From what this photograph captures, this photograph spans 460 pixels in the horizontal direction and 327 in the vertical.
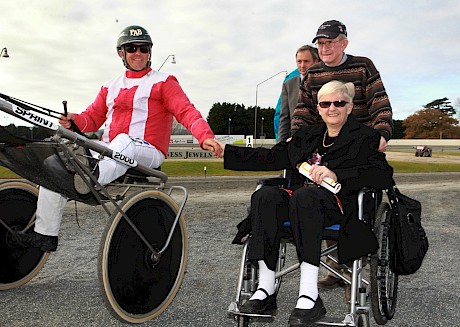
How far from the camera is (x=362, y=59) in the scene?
4.04m

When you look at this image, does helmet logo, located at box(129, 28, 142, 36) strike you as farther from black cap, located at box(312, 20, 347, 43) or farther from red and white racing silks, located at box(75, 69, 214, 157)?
black cap, located at box(312, 20, 347, 43)

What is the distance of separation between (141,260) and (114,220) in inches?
17.1

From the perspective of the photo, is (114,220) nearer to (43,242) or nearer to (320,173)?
(43,242)

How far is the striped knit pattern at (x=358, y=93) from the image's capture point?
3.82m

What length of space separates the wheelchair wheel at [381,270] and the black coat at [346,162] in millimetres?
229

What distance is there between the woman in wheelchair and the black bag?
0.30 metres

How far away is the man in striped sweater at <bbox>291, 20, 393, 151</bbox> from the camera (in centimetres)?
388

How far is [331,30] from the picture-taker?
392 cm

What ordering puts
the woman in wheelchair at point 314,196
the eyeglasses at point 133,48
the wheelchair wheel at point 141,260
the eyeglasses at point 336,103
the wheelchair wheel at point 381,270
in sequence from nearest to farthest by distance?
the woman in wheelchair at point 314,196 → the wheelchair wheel at point 141,260 → the wheelchair wheel at point 381,270 → the eyeglasses at point 336,103 → the eyeglasses at point 133,48

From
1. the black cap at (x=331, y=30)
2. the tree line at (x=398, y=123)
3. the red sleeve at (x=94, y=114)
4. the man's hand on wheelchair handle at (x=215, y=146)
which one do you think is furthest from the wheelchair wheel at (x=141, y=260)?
the tree line at (x=398, y=123)

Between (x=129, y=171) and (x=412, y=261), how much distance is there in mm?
2206

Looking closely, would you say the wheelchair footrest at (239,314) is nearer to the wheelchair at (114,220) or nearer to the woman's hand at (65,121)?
the wheelchair at (114,220)

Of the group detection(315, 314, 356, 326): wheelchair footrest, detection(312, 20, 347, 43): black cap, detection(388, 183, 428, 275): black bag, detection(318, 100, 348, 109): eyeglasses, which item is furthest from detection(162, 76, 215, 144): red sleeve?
detection(315, 314, 356, 326): wheelchair footrest

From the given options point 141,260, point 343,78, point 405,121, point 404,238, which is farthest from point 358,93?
point 405,121
